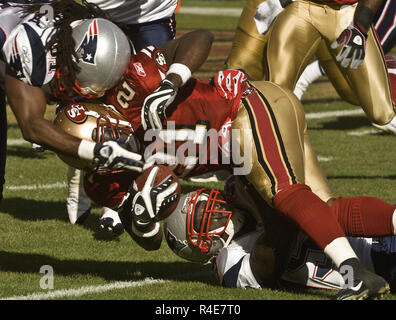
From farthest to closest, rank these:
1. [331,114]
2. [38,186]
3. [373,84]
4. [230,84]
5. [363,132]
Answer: [331,114], [363,132], [38,186], [373,84], [230,84]

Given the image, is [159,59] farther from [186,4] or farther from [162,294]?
[186,4]

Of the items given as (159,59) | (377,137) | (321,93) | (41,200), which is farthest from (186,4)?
(159,59)

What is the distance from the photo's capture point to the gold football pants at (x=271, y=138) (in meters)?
4.25

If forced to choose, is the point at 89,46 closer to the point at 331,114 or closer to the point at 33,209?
the point at 33,209

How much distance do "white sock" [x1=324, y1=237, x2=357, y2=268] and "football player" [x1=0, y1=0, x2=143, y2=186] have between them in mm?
856

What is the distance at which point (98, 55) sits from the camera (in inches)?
167

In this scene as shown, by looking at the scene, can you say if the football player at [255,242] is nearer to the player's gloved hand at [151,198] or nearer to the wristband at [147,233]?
the wristband at [147,233]

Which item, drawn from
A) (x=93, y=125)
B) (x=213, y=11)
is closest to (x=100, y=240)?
(x=93, y=125)

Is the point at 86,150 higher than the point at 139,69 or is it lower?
lower

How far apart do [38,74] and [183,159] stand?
744 millimetres

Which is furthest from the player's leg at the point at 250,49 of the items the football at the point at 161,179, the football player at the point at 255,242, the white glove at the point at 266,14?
the football at the point at 161,179

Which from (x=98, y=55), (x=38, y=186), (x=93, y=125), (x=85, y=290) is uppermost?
(x=98, y=55)

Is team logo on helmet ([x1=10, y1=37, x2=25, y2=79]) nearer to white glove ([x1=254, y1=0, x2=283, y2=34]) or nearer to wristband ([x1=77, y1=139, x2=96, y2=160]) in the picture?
wristband ([x1=77, y1=139, x2=96, y2=160])

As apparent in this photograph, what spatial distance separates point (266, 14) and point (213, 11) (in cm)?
1540
